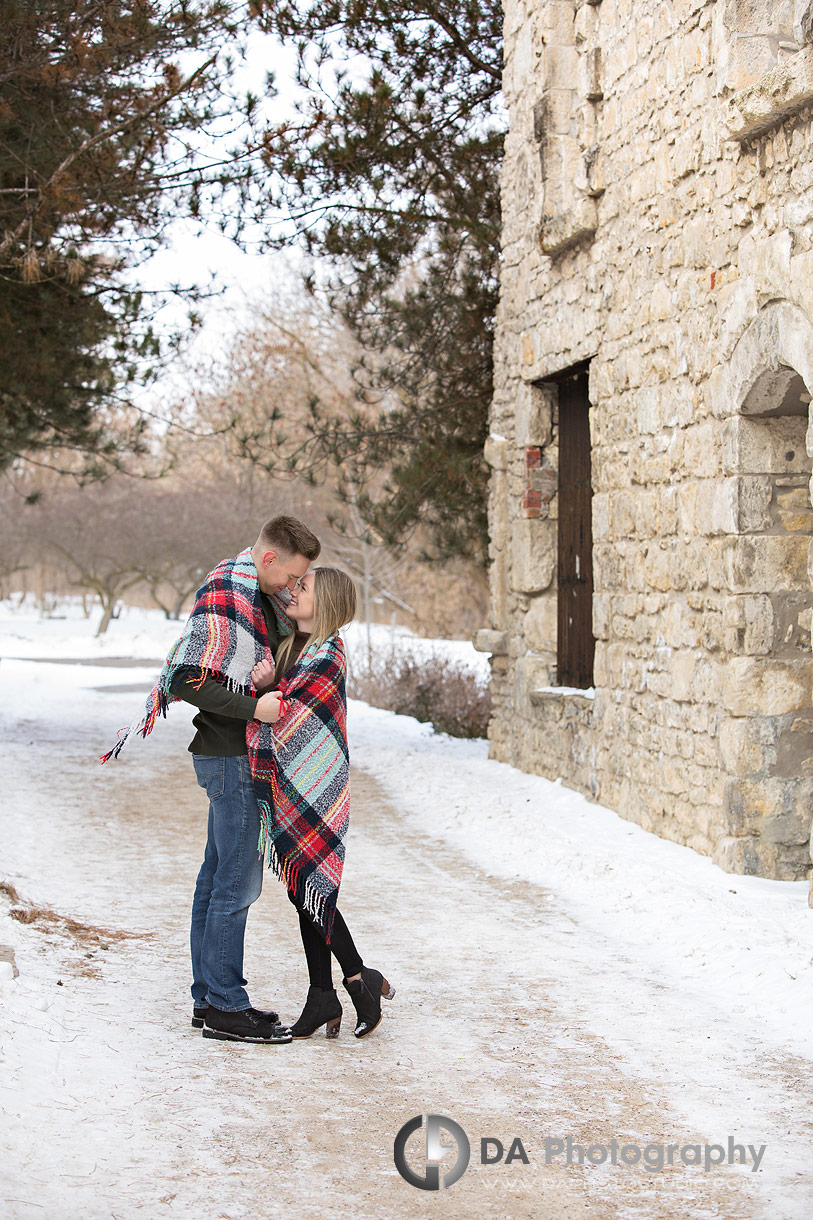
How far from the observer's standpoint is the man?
383 cm

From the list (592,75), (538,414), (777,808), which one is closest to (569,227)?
(592,75)

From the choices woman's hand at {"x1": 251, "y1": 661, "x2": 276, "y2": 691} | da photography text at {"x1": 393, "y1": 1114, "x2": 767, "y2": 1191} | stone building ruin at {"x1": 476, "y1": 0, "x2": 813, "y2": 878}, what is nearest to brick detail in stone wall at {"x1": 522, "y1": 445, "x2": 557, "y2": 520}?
stone building ruin at {"x1": 476, "y1": 0, "x2": 813, "y2": 878}

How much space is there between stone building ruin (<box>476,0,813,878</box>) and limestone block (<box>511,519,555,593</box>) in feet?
0.06

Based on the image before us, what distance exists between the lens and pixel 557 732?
8.62m

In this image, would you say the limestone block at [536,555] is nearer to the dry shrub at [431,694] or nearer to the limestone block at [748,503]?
the limestone block at [748,503]

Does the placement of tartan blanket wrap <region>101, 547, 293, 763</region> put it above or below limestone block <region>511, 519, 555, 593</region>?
below

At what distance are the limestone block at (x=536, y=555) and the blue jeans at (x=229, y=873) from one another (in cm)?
550

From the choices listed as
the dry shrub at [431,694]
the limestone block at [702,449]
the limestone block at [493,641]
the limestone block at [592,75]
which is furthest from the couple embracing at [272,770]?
the dry shrub at [431,694]

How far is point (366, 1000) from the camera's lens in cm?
394

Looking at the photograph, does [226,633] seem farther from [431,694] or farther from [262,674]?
[431,694]

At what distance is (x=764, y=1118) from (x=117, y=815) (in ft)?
18.6

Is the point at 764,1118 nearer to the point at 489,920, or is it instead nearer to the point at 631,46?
the point at 489,920

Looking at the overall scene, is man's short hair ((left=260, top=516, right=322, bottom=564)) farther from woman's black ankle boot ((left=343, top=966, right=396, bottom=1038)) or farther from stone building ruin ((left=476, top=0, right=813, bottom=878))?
stone building ruin ((left=476, top=0, right=813, bottom=878))

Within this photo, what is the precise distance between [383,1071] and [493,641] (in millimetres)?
6294
